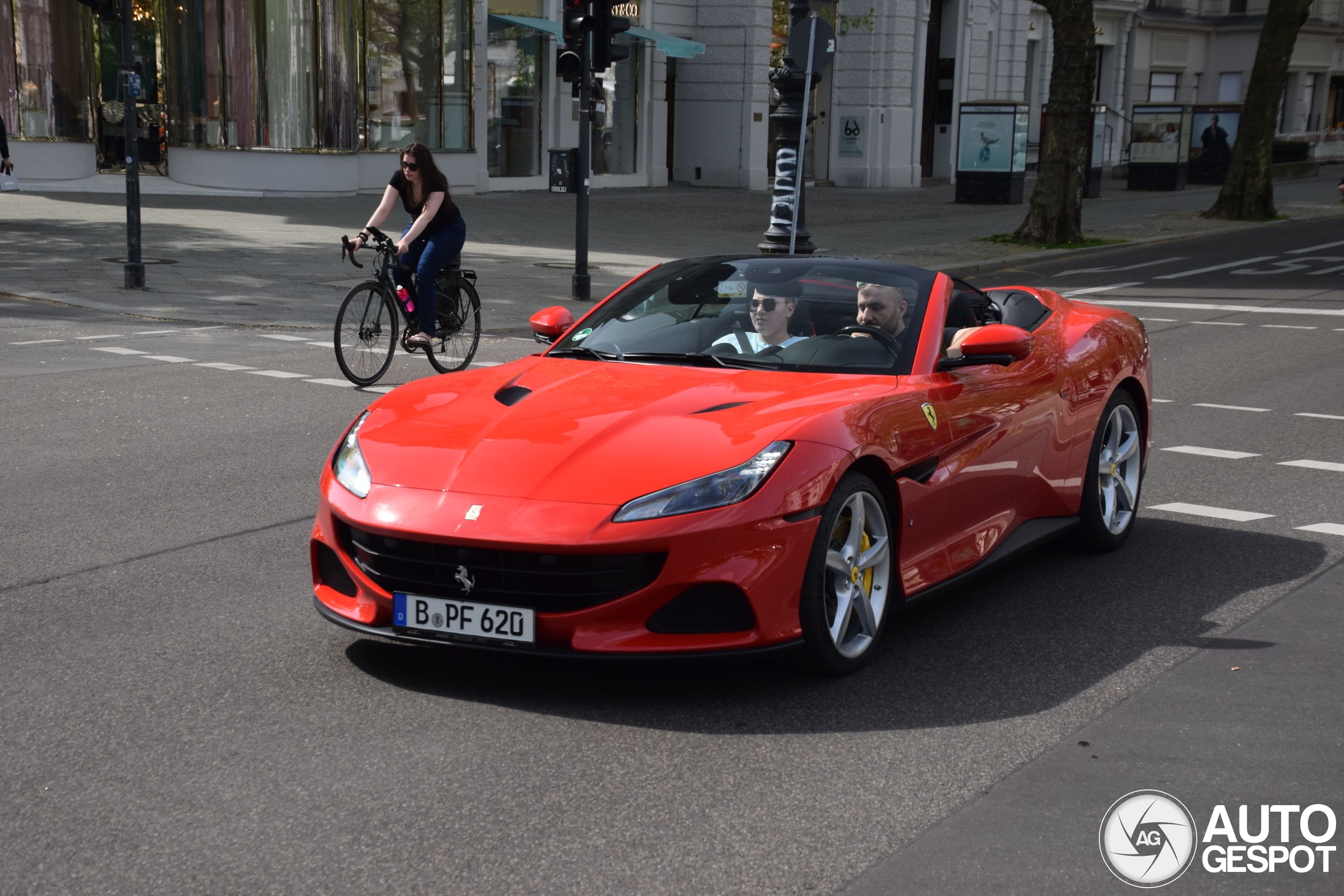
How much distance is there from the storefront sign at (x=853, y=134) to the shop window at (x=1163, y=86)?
2356cm

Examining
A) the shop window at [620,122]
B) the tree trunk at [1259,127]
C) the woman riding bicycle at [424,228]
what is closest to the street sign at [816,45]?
the woman riding bicycle at [424,228]

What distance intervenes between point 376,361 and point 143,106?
21.9 metres

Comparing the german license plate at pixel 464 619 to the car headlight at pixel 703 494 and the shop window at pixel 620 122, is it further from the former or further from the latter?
the shop window at pixel 620 122

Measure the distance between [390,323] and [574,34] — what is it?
5.41 m

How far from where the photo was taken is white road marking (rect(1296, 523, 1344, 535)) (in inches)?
277

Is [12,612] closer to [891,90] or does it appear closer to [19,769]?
[19,769]

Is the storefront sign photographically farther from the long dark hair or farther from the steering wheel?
the steering wheel

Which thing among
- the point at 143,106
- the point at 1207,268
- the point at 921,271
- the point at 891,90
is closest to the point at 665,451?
the point at 921,271

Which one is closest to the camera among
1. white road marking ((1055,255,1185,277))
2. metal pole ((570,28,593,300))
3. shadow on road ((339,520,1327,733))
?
shadow on road ((339,520,1327,733))

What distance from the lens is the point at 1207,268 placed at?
877 inches

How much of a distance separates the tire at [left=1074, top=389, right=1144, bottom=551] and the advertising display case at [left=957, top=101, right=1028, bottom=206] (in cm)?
2678

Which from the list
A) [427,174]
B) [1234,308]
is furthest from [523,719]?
[1234,308]

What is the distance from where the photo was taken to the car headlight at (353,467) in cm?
476
